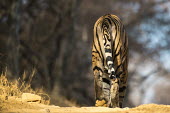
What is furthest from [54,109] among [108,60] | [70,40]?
[70,40]

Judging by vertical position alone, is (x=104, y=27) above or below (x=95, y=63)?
above

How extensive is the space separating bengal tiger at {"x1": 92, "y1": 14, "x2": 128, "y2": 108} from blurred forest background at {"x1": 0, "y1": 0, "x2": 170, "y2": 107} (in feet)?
30.5

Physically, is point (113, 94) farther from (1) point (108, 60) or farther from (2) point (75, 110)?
(2) point (75, 110)

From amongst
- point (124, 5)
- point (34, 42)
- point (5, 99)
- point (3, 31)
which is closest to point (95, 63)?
point (5, 99)

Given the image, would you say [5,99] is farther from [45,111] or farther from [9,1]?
[9,1]

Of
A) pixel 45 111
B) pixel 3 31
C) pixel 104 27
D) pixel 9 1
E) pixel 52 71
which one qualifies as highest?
pixel 9 1

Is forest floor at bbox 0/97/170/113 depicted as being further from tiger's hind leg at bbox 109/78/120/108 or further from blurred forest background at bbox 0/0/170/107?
blurred forest background at bbox 0/0/170/107

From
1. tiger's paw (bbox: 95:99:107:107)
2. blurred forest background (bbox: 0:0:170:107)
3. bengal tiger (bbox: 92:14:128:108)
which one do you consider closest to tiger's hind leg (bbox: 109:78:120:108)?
bengal tiger (bbox: 92:14:128:108)

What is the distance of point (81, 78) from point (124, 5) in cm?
623

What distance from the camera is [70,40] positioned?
23516 millimetres

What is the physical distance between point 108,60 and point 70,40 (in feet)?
51.6

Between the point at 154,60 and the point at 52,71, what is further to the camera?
the point at 154,60

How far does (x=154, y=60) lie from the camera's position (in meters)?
31.1

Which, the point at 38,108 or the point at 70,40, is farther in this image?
the point at 70,40
